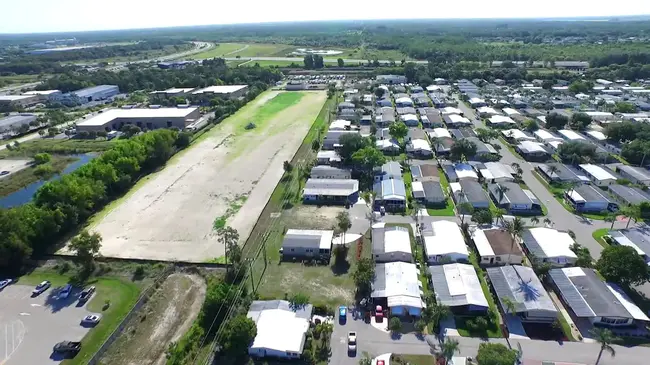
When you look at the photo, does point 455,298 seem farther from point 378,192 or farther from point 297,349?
point 378,192

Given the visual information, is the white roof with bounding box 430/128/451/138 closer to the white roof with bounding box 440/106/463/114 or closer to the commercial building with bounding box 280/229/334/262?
the white roof with bounding box 440/106/463/114

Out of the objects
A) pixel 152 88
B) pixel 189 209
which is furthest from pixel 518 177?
pixel 152 88

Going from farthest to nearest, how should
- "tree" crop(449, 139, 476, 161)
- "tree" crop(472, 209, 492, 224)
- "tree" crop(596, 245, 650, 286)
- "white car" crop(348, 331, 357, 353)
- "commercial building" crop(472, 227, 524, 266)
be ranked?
"tree" crop(449, 139, 476, 161) < "tree" crop(472, 209, 492, 224) < "commercial building" crop(472, 227, 524, 266) < "tree" crop(596, 245, 650, 286) < "white car" crop(348, 331, 357, 353)

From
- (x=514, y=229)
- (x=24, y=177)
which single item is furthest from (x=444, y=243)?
(x=24, y=177)

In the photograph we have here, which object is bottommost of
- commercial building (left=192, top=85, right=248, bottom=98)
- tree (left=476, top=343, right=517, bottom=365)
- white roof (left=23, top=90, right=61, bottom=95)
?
commercial building (left=192, top=85, right=248, bottom=98)

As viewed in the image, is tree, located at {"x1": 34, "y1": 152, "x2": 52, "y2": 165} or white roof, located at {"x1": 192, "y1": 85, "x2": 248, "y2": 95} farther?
white roof, located at {"x1": 192, "y1": 85, "x2": 248, "y2": 95}

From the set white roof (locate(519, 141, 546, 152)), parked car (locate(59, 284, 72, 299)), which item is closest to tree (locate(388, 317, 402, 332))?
parked car (locate(59, 284, 72, 299))

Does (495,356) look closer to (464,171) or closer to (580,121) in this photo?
(464,171)
